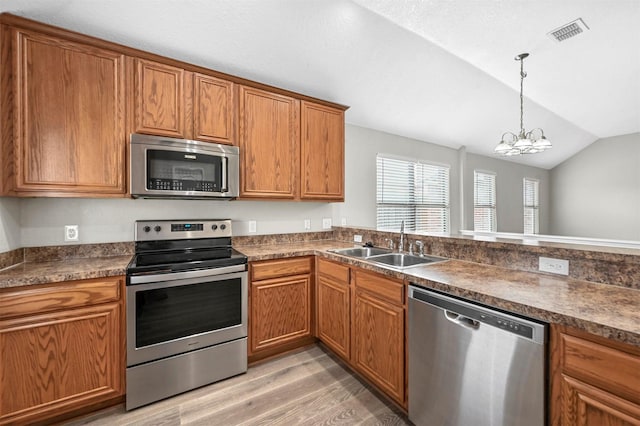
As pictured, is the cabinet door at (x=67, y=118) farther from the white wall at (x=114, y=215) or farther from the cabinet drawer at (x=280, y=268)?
the cabinet drawer at (x=280, y=268)

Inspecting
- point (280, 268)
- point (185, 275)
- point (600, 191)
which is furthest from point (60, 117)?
point (600, 191)

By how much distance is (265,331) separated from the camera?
2.31 meters

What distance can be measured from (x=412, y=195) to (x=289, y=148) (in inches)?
107

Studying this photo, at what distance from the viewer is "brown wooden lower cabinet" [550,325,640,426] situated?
33.5 inches

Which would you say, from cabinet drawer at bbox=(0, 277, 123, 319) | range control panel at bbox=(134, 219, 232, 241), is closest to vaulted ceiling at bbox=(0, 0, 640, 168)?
range control panel at bbox=(134, 219, 232, 241)

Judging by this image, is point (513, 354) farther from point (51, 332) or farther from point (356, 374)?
point (51, 332)

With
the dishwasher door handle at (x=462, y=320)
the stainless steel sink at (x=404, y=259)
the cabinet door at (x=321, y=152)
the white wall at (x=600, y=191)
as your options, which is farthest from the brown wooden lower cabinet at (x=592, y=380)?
the white wall at (x=600, y=191)

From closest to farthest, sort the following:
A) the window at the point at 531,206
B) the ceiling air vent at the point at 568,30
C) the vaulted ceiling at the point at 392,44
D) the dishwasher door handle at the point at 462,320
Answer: the dishwasher door handle at the point at 462,320 → the vaulted ceiling at the point at 392,44 → the ceiling air vent at the point at 568,30 → the window at the point at 531,206

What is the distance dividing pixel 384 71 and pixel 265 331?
282 cm

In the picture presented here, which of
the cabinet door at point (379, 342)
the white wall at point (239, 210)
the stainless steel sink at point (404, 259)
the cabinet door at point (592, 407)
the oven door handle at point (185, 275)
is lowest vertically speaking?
the cabinet door at point (379, 342)

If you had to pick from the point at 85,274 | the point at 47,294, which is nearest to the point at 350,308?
the point at 85,274

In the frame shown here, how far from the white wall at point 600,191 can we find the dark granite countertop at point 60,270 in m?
9.73

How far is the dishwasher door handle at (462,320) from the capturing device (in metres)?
1.26

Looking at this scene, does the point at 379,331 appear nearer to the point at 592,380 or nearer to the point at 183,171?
the point at 592,380
